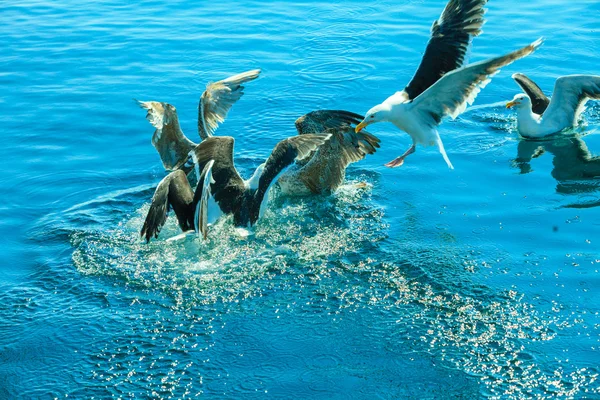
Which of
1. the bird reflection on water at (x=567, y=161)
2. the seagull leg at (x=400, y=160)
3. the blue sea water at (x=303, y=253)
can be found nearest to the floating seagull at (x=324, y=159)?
the blue sea water at (x=303, y=253)

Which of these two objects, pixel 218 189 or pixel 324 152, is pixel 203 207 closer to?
pixel 218 189

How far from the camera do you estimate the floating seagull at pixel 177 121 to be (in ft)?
33.1

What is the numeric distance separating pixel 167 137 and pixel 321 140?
2417 mm

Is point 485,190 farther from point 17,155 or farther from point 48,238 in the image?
point 17,155

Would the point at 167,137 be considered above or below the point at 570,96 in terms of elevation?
below

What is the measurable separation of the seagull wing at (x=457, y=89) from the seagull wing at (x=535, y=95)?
285 cm

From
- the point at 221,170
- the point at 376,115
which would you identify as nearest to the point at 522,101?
the point at 376,115

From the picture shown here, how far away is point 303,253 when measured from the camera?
26.8 feet

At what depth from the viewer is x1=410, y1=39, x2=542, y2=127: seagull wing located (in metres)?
7.83

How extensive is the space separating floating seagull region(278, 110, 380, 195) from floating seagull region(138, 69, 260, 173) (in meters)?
1.30

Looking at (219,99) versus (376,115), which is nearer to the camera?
(376,115)

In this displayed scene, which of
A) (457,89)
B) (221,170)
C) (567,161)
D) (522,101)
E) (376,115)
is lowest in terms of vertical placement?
(221,170)

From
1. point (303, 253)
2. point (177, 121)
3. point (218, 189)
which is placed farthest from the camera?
point (177, 121)

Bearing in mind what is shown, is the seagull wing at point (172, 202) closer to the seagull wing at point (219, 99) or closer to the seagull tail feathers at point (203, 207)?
the seagull tail feathers at point (203, 207)
